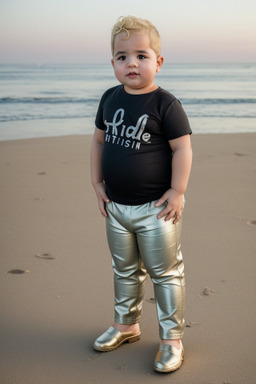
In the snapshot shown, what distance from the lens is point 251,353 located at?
203 cm

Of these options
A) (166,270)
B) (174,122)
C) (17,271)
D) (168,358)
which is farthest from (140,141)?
(17,271)

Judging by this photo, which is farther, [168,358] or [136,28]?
[168,358]

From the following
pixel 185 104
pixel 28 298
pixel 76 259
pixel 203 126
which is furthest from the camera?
pixel 185 104

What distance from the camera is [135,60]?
179 cm

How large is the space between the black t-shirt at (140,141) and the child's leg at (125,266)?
9 centimetres

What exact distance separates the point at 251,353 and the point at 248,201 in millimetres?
2143

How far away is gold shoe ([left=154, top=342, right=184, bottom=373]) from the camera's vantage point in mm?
1910

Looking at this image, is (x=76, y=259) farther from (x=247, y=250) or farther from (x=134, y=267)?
(x=247, y=250)

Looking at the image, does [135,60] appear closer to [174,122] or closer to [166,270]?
[174,122]

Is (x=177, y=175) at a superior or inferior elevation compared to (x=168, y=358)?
superior

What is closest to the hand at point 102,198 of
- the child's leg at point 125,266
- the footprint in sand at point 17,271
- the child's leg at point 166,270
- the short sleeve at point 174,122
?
the child's leg at point 125,266

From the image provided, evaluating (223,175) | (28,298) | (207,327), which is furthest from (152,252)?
(223,175)

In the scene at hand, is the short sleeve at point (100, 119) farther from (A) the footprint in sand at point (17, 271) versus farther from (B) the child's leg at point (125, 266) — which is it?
(A) the footprint in sand at point (17, 271)

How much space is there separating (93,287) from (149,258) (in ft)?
2.72
